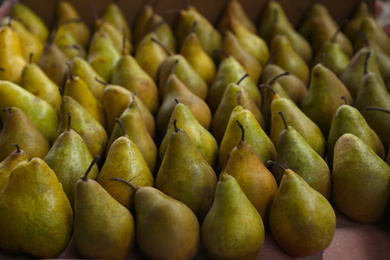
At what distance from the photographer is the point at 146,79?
1.41 metres

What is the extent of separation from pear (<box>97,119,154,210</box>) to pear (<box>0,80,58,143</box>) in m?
0.30

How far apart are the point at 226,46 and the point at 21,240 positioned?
3.46 feet

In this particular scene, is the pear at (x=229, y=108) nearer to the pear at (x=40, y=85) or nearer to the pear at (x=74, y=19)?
the pear at (x=40, y=85)

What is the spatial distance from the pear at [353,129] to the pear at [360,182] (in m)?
0.08

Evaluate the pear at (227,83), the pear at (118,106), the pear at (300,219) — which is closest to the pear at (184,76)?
the pear at (227,83)

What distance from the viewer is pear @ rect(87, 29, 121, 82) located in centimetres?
152

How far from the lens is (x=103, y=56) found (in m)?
1.56

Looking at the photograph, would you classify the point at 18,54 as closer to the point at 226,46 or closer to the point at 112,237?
the point at 226,46

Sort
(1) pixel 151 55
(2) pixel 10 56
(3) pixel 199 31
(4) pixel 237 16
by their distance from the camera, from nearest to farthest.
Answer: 1. (2) pixel 10 56
2. (1) pixel 151 55
3. (3) pixel 199 31
4. (4) pixel 237 16

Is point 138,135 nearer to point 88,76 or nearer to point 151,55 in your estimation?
point 88,76

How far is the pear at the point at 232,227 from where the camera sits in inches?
32.7

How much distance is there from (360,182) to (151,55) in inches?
36.2

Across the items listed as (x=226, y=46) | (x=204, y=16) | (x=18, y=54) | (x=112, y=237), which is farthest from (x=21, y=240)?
(x=204, y=16)

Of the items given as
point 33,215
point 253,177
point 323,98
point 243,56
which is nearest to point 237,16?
point 243,56
